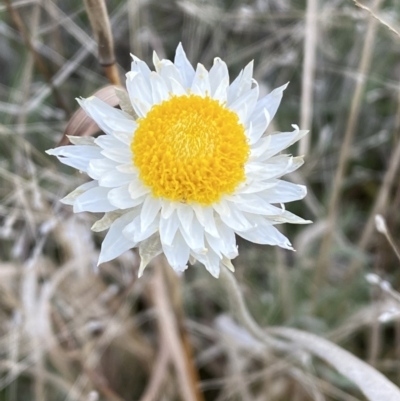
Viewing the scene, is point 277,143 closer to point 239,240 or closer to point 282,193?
point 282,193

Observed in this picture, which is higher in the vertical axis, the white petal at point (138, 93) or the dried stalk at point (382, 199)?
the white petal at point (138, 93)

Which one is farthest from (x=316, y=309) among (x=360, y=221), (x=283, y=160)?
(x=283, y=160)

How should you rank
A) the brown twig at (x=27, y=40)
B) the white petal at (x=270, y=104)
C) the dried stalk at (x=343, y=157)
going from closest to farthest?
the white petal at (x=270, y=104)
the brown twig at (x=27, y=40)
the dried stalk at (x=343, y=157)

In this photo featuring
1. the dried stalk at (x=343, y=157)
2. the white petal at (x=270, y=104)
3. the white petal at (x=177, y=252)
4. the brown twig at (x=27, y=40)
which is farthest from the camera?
the dried stalk at (x=343, y=157)

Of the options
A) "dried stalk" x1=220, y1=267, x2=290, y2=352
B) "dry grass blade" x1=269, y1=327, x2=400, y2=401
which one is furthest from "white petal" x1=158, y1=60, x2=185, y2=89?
"dry grass blade" x1=269, y1=327, x2=400, y2=401

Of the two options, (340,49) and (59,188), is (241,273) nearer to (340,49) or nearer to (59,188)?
(59,188)

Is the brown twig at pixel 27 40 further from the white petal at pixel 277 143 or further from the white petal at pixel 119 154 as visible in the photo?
the white petal at pixel 277 143

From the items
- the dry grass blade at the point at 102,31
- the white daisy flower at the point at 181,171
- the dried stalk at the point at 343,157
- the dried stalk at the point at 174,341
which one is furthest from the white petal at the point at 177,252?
the dried stalk at the point at 343,157

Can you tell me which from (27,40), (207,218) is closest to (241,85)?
(207,218)
